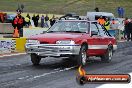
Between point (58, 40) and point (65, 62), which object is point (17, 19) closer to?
point (65, 62)

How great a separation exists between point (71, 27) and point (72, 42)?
4.22 feet

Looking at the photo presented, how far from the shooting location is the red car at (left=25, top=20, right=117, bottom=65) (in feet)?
41.2

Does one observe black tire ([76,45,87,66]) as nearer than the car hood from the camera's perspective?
No

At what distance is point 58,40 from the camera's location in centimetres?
1251

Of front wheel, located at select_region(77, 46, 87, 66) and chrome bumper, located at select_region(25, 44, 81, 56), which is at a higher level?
chrome bumper, located at select_region(25, 44, 81, 56)

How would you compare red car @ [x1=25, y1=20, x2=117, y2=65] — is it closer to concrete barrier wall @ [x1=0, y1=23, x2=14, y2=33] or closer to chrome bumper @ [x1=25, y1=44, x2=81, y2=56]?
chrome bumper @ [x1=25, y1=44, x2=81, y2=56]

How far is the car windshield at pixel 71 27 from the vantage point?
13.7 meters

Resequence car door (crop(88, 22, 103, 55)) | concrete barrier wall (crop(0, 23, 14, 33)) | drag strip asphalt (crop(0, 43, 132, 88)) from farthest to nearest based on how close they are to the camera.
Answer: concrete barrier wall (crop(0, 23, 14, 33)) → car door (crop(88, 22, 103, 55)) → drag strip asphalt (crop(0, 43, 132, 88))

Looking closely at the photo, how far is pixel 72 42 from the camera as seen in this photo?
12.6 m

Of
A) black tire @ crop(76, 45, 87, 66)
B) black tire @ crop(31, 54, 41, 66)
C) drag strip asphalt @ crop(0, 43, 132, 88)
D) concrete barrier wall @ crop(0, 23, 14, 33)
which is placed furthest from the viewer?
concrete barrier wall @ crop(0, 23, 14, 33)

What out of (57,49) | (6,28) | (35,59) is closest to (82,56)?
(57,49)

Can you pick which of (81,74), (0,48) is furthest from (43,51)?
(81,74)

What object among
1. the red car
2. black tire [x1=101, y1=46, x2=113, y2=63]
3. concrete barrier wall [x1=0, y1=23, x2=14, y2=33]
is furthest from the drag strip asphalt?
concrete barrier wall [x1=0, y1=23, x2=14, y2=33]

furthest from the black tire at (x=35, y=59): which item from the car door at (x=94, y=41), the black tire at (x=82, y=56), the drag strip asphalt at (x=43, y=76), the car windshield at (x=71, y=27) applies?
the car door at (x=94, y=41)
